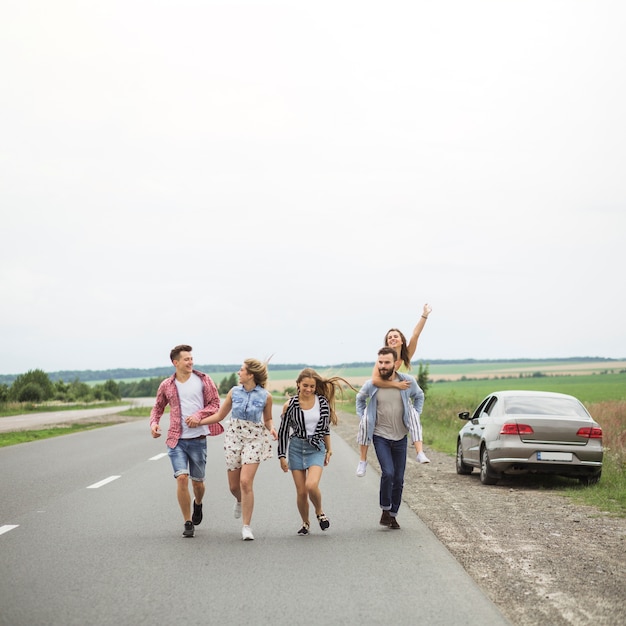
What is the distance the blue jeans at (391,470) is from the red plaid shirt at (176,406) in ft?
5.49

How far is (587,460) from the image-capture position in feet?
42.1

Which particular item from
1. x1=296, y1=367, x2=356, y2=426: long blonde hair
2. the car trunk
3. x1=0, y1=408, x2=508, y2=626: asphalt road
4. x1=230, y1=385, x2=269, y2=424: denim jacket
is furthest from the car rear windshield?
x1=230, y1=385, x2=269, y2=424: denim jacket

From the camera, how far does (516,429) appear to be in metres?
13.0

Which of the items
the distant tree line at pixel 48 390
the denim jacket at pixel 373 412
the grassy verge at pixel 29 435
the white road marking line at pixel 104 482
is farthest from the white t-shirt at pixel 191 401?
the distant tree line at pixel 48 390

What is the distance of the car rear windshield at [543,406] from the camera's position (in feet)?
44.0

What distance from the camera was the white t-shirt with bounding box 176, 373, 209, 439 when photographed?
28.0ft

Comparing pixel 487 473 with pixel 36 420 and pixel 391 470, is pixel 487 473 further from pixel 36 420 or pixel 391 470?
pixel 36 420

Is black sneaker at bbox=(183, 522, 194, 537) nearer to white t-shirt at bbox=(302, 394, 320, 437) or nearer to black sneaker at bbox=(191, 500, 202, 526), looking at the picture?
black sneaker at bbox=(191, 500, 202, 526)

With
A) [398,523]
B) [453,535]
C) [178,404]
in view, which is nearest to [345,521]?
[398,523]

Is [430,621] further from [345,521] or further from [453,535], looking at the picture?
[345,521]

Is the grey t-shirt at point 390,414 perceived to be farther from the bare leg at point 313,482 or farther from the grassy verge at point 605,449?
A: the bare leg at point 313,482

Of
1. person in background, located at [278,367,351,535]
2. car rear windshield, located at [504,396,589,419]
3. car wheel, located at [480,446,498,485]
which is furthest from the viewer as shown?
car rear windshield, located at [504,396,589,419]

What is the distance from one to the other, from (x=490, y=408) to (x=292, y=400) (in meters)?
6.73

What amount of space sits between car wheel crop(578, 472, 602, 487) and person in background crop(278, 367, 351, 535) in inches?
242
